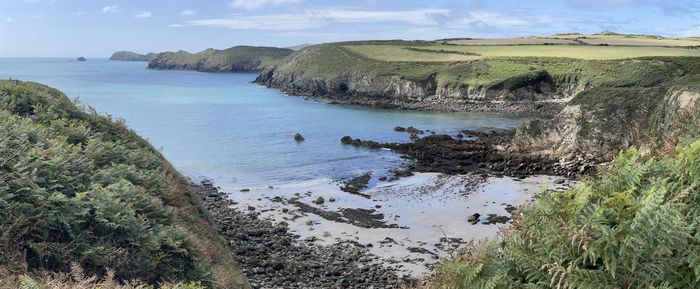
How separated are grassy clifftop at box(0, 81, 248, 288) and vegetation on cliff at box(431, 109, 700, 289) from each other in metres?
6.78

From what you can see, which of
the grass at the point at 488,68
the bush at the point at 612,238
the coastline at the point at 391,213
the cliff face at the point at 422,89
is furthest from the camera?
the cliff face at the point at 422,89

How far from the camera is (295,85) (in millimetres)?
123750

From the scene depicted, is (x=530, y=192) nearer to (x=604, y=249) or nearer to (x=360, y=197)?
(x=360, y=197)

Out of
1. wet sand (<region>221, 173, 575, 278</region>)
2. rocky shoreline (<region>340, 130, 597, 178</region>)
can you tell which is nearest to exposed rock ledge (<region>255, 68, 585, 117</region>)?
rocky shoreline (<region>340, 130, 597, 178</region>)

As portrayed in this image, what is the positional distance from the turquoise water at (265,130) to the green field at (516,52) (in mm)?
33795

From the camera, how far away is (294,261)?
72.6ft

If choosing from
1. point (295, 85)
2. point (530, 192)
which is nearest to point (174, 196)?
point (530, 192)

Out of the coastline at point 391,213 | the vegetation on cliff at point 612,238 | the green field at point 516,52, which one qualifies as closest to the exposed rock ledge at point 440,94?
the green field at point 516,52

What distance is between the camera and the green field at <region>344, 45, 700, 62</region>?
99250mm

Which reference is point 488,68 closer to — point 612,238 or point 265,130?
point 265,130

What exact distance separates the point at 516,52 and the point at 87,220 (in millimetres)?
115785

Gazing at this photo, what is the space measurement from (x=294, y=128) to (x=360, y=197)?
3277cm

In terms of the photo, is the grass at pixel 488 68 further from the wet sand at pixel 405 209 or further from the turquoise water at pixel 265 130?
the wet sand at pixel 405 209

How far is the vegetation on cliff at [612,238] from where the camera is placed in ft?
18.8
